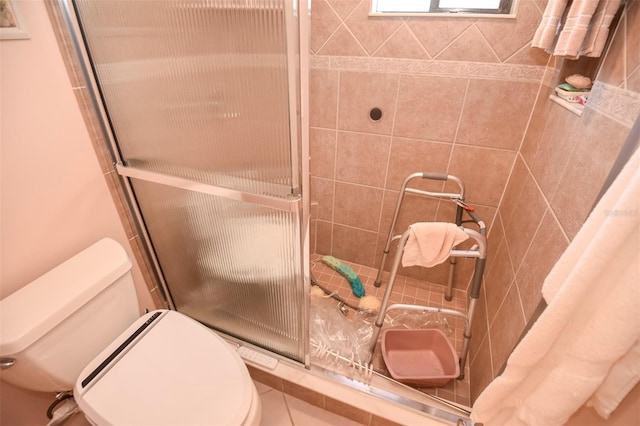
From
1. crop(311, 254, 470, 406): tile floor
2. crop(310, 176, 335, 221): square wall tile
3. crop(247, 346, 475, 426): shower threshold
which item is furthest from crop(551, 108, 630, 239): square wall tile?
crop(310, 176, 335, 221): square wall tile

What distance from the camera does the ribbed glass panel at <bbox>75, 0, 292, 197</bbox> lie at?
725mm

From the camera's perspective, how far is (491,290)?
1377mm

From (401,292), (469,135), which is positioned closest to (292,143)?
(469,135)

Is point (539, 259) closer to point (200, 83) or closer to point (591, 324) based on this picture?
point (591, 324)

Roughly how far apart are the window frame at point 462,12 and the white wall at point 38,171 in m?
1.30

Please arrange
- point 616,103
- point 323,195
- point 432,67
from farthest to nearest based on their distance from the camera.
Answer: point 323,195, point 432,67, point 616,103

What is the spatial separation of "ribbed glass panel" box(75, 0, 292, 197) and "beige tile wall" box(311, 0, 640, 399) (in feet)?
2.75

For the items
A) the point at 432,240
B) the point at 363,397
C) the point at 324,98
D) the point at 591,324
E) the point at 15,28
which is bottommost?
the point at 363,397

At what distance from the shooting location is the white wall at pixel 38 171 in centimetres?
83

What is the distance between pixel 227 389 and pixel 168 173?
2.48 ft

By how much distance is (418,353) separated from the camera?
1508mm

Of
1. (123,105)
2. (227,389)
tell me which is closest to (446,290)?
(227,389)

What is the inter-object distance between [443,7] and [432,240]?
111 cm

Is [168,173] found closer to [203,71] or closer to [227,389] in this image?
[203,71]
